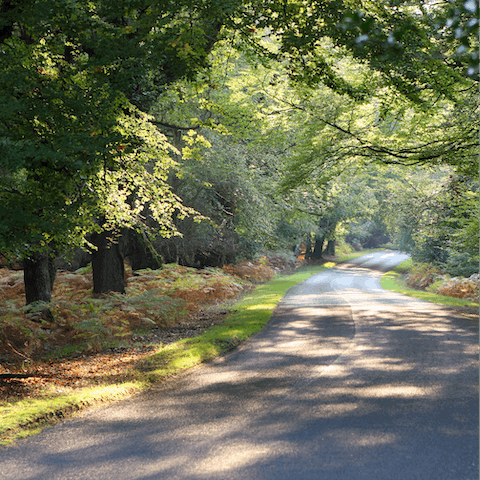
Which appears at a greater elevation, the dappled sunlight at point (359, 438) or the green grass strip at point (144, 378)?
the green grass strip at point (144, 378)

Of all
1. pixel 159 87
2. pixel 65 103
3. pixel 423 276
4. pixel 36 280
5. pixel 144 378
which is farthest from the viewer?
pixel 423 276

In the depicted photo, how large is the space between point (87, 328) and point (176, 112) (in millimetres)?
9104

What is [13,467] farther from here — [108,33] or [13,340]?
[108,33]

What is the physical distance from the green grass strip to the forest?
243 cm

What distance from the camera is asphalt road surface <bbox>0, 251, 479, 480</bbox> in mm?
4367

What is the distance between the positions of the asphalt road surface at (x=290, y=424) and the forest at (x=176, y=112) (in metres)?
3.32

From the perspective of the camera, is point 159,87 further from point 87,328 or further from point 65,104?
point 87,328

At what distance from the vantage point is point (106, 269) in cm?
1409

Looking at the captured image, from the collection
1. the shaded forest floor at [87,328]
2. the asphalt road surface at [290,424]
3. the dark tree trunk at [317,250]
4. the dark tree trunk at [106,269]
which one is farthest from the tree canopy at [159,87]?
the dark tree trunk at [317,250]

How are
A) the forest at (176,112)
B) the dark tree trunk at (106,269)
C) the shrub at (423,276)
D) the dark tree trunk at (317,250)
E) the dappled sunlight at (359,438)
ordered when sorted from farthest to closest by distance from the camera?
the dark tree trunk at (317,250)
the shrub at (423,276)
the dark tree trunk at (106,269)
the forest at (176,112)
the dappled sunlight at (359,438)

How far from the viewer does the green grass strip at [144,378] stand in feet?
18.5

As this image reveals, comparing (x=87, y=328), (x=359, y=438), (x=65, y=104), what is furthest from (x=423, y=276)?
(x=65, y=104)

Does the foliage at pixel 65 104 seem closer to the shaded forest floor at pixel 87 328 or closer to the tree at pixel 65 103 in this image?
A: the tree at pixel 65 103

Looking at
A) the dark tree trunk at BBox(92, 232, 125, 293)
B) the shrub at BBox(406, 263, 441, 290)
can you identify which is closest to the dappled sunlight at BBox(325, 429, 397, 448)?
the dark tree trunk at BBox(92, 232, 125, 293)
